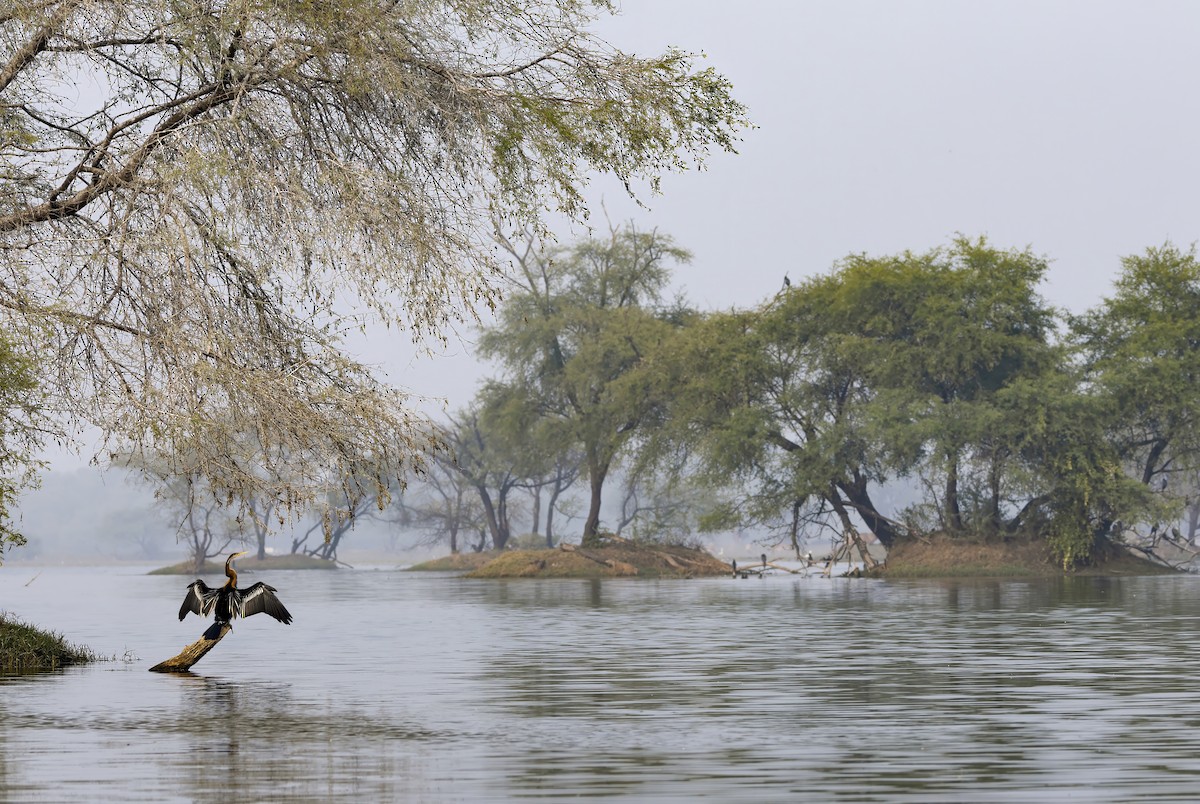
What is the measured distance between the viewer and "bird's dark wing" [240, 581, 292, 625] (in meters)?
21.4

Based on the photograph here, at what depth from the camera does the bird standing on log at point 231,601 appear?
21.5 meters

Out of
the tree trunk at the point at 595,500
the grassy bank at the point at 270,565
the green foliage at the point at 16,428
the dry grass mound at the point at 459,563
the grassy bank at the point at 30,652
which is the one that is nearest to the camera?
the green foliage at the point at 16,428

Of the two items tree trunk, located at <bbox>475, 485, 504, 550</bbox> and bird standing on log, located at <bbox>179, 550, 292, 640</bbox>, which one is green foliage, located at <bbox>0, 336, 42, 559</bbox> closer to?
bird standing on log, located at <bbox>179, 550, 292, 640</bbox>

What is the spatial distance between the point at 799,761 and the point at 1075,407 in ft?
179

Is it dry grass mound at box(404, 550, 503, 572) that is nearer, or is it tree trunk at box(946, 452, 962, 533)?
tree trunk at box(946, 452, 962, 533)

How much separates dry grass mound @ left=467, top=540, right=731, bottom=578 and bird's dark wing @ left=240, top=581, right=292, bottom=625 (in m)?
53.0

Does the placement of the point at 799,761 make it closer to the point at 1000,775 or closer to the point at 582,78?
the point at 1000,775

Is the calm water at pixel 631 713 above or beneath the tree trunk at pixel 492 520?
beneath

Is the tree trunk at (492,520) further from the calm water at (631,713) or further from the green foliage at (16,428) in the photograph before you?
the green foliage at (16,428)

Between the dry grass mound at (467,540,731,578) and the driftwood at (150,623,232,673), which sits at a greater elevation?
the dry grass mound at (467,540,731,578)

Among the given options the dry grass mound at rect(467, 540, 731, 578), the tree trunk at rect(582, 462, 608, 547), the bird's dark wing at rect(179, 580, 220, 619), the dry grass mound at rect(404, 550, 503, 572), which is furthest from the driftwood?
the dry grass mound at rect(404, 550, 503, 572)

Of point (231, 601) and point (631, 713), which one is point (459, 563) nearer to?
point (231, 601)

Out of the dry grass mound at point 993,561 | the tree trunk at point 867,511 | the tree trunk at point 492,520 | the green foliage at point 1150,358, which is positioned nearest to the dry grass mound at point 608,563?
the tree trunk at point 867,511

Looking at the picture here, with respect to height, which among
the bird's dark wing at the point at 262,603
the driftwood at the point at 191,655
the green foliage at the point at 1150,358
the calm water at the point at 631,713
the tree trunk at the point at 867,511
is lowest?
the calm water at the point at 631,713
